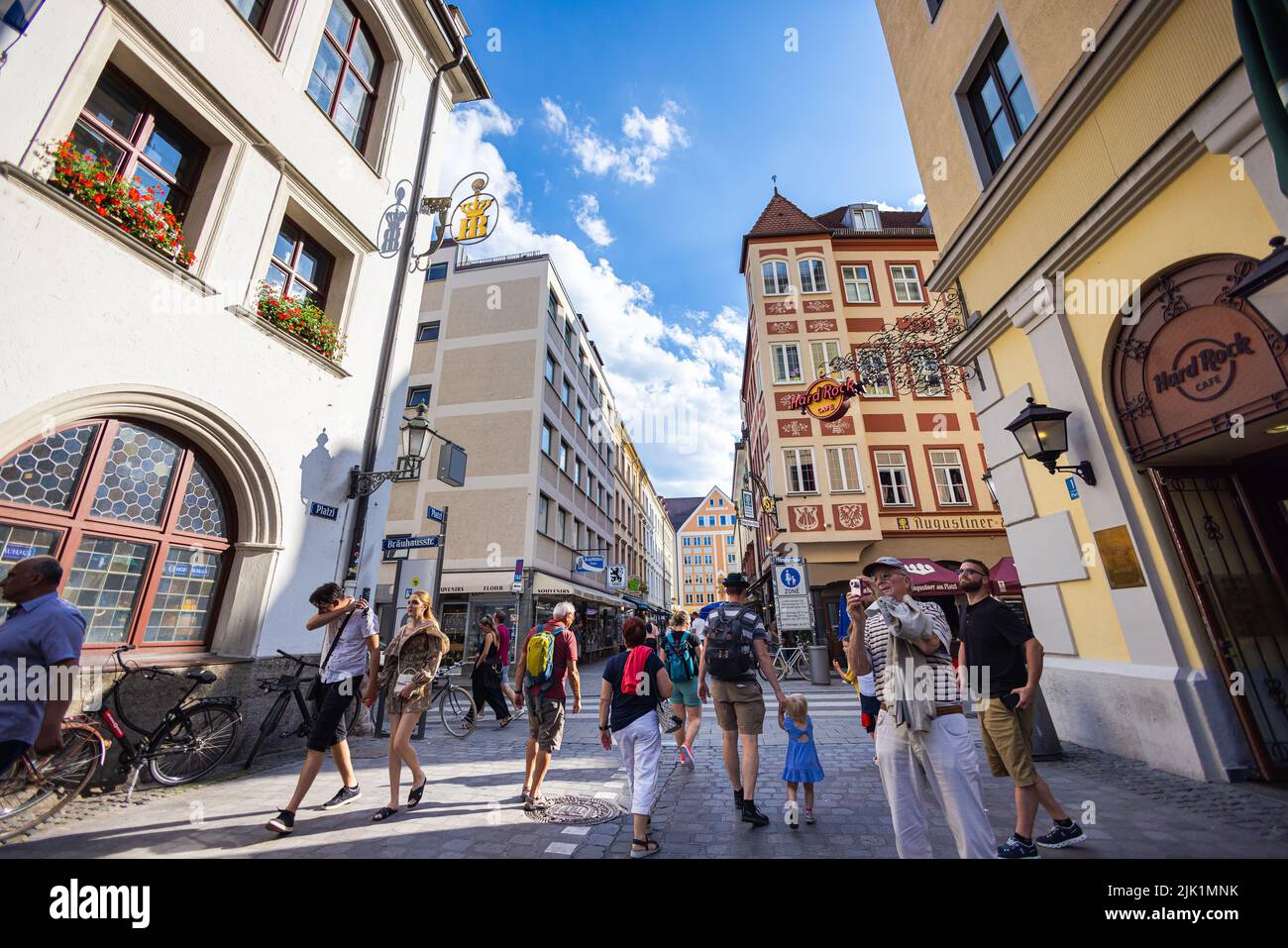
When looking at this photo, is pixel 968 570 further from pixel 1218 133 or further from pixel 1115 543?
pixel 1218 133

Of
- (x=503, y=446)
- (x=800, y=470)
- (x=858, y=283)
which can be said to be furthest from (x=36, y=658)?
(x=858, y=283)

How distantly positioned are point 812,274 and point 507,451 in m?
13.8

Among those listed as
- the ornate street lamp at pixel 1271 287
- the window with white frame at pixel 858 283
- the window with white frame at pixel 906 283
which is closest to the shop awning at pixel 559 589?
the window with white frame at pixel 858 283

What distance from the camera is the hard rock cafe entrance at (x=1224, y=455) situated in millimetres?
4328

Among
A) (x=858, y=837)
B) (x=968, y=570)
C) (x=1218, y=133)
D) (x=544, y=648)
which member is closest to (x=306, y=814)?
(x=544, y=648)

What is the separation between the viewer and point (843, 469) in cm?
1780

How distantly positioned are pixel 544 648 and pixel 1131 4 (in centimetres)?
841

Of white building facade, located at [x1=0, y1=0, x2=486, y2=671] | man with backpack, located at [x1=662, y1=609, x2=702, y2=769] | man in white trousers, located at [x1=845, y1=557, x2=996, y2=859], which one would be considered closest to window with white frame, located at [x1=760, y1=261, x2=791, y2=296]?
white building facade, located at [x1=0, y1=0, x2=486, y2=671]

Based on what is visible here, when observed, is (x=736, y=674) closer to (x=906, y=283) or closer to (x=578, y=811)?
(x=578, y=811)

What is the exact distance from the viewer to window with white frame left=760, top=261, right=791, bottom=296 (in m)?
20.1

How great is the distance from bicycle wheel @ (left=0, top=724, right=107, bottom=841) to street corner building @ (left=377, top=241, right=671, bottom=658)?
34.2ft

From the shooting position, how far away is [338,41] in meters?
8.85

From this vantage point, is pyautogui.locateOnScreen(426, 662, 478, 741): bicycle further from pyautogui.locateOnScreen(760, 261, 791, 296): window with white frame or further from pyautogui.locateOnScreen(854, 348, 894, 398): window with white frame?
pyautogui.locateOnScreen(760, 261, 791, 296): window with white frame

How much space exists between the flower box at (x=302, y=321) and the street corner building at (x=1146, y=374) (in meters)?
9.47
